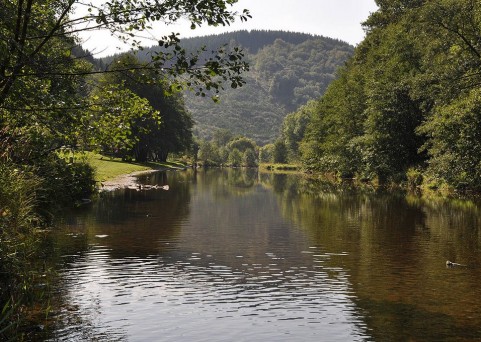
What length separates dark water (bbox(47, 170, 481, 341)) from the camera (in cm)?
1233

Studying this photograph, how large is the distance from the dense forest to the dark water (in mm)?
17575

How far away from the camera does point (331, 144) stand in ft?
291

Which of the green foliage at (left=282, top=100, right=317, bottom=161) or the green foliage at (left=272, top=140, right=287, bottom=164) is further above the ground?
the green foliage at (left=282, top=100, right=317, bottom=161)

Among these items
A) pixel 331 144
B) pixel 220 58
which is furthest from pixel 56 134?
pixel 331 144

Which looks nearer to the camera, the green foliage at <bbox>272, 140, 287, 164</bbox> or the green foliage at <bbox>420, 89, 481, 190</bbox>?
the green foliage at <bbox>420, 89, 481, 190</bbox>

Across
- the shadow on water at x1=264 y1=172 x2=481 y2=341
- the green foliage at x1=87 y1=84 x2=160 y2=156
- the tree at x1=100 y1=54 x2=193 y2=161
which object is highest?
the tree at x1=100 y1=54 x2=193 y2=161

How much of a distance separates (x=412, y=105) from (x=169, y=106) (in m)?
67.0

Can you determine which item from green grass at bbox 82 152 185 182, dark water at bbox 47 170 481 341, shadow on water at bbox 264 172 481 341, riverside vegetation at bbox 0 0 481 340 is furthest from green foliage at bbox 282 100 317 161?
dark water at bbox 47 170 481 341

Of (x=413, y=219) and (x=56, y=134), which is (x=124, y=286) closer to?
(x=56, y=134)

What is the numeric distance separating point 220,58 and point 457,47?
4340 cm

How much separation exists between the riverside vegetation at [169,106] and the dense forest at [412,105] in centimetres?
15

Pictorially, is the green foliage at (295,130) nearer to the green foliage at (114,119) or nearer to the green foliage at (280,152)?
the green foliage at (280,152)

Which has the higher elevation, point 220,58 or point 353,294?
point 220,58

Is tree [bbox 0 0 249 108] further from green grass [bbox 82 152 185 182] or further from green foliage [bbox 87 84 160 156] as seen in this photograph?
green grass [bbox 82 152 185 182]
